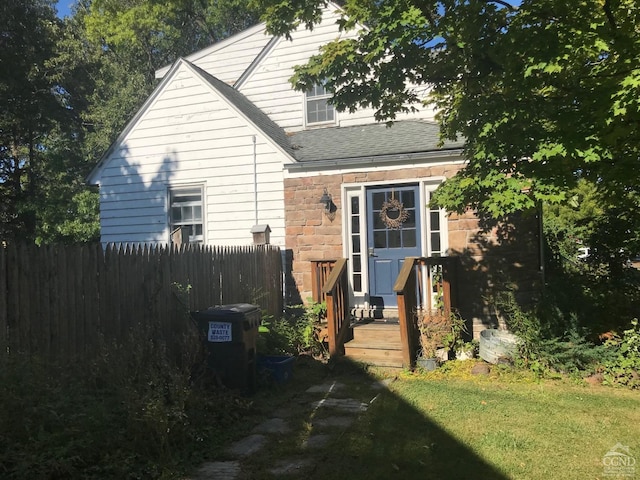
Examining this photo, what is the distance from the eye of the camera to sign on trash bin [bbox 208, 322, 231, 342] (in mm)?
5816

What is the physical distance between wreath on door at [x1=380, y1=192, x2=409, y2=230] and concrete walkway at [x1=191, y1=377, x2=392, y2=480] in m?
3.16

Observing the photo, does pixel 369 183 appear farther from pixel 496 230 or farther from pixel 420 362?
pixel 420 362

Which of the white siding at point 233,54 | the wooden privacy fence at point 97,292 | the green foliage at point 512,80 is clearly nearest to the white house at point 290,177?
the green foliage at point 512,80

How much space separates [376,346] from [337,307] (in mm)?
822

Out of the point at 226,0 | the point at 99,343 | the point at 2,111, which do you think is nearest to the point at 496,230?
the point at 99,343

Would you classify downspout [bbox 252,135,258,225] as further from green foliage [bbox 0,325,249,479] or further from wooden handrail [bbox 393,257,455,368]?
green foliage [bbox 0,325,249,479]

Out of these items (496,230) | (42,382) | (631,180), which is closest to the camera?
(42,382)

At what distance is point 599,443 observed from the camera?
4359mm

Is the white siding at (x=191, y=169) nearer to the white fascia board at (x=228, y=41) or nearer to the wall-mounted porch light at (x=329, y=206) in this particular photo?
the wall-mounted porch light at (x=329, y=206)

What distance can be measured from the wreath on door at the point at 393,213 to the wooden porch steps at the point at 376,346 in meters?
1.86

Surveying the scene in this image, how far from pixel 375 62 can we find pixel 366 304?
4483 mm

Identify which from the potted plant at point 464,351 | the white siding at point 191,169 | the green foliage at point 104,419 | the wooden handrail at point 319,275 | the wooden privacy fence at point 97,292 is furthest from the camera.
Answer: the white siding at point 191,169

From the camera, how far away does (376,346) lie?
7.52m

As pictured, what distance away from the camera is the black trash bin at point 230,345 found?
5.80 metres
